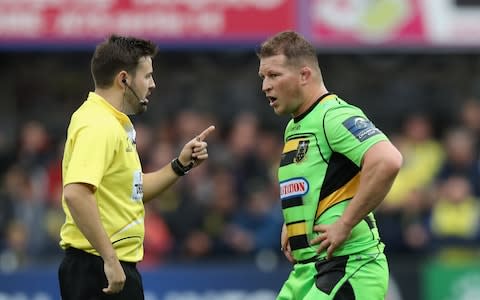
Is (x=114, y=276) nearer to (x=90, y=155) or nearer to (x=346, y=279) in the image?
(x=90, y=155)

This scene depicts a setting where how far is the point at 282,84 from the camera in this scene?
629cm

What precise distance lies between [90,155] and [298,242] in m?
1.22

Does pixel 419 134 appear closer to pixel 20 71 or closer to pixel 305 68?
pixel 20 71

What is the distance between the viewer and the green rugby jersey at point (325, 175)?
6.06m

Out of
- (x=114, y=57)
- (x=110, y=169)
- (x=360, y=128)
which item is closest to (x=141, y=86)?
(x=114, y=57)

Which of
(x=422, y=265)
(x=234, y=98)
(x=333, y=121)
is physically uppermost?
(x=234, y=98)

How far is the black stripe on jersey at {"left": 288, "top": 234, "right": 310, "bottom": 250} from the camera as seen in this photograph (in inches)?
244

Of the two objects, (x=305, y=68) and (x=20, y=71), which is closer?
(x=305, y=68)

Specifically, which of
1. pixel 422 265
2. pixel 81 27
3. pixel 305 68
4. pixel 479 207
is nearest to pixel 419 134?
pixel 479 207

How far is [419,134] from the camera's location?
13.2 m

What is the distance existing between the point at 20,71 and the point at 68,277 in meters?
9.33

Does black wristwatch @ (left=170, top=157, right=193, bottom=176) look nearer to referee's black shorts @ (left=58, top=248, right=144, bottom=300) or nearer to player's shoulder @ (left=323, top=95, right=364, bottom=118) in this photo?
referee's black shorts @ (left=58, top=248, right=144, bottom=300)

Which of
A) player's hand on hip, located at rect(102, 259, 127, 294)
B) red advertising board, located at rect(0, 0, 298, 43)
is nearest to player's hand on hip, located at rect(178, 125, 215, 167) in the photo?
player's hand on hip, located at rect(102, 259, 127, 294)

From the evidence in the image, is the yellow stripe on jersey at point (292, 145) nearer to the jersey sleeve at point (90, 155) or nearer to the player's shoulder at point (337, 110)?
the player's shoulder at point (337, 110)
